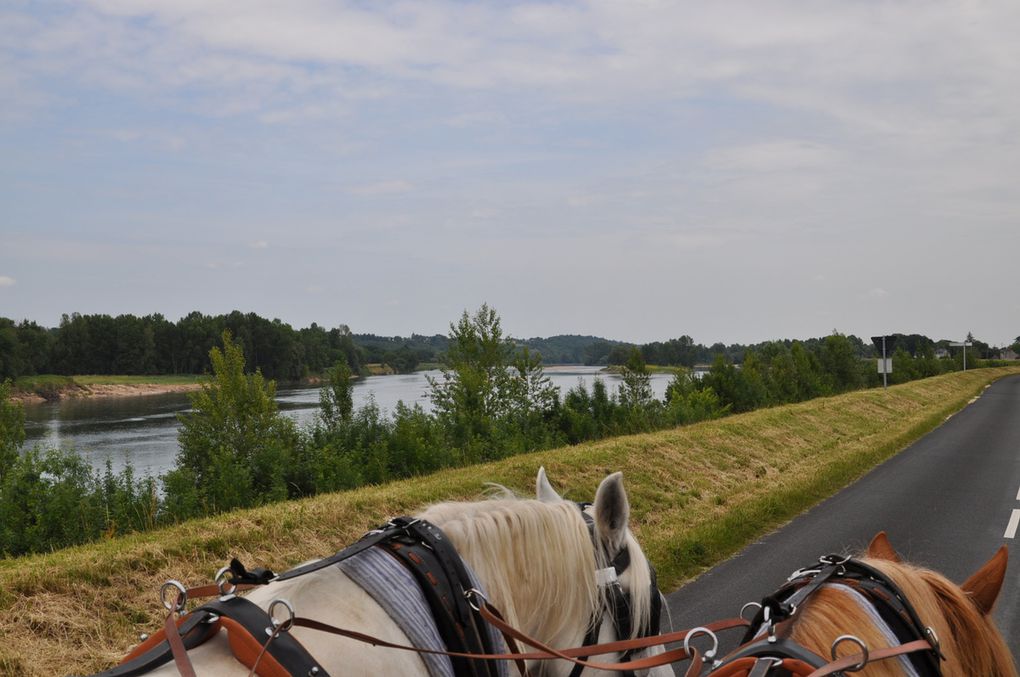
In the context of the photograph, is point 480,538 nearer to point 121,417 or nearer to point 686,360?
point 121,417

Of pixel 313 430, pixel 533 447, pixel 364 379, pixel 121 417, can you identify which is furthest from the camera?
pixel 364 379

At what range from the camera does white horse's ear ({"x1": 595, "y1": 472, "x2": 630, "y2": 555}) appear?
2.71m

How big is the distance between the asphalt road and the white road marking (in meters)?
0.05

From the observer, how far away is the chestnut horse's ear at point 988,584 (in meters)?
2.22

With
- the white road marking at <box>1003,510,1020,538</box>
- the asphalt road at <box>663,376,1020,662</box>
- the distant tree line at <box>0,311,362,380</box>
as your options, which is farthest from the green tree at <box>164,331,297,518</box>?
the distant tree line at <box>0,311,362,380</box>

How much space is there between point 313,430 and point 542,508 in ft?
37.8

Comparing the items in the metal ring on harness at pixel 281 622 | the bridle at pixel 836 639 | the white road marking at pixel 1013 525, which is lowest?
the white road marking at pixel 1013 525

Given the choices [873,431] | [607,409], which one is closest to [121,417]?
[607,409]

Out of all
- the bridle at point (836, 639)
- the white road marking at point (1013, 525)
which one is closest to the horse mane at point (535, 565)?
the bridle at point (836, 639)

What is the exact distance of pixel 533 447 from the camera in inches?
624

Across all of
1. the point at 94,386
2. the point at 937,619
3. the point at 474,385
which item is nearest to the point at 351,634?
the point at 937,619

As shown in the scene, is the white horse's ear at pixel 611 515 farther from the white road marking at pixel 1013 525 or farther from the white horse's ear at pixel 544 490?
the white road marking at pixel 1013 525

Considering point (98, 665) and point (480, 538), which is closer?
point (480, 538)

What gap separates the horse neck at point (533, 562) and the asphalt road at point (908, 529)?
11.6 ft
